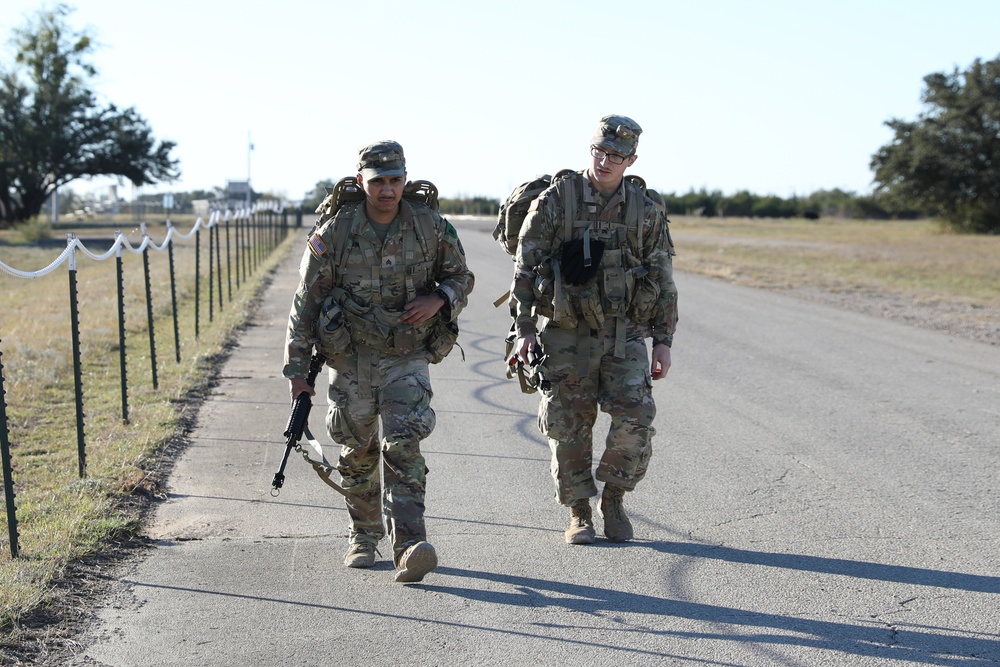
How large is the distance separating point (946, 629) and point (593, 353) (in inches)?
75.8

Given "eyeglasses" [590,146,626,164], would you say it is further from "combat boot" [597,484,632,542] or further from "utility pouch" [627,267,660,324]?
"combat boot" [597,484,632,542]

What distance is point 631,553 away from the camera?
5246mm

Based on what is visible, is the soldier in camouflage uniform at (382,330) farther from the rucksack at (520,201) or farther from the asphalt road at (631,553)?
the rucksack at (520,201)

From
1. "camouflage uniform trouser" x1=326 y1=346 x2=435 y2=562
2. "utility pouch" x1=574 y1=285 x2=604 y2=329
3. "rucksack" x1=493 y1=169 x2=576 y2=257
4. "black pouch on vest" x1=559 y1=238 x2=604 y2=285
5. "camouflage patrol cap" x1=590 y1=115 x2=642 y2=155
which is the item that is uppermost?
"camouflage patrol cap" x1=590 y1=115 x2=642 y2=155

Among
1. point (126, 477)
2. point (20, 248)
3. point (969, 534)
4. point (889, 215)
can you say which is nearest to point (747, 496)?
point (969, 534)

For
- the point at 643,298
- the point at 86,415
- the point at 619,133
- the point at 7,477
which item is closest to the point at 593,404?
the point at 643,298

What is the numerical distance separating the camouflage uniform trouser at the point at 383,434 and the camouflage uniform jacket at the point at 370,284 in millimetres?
99

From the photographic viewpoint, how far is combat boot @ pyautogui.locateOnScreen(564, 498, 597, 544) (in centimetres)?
535

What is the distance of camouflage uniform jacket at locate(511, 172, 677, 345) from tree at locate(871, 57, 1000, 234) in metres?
58.4

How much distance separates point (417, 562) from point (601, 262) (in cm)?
163

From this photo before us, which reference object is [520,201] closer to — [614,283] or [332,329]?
[614,283]

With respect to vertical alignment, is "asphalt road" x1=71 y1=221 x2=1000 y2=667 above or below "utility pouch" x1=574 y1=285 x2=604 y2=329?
below

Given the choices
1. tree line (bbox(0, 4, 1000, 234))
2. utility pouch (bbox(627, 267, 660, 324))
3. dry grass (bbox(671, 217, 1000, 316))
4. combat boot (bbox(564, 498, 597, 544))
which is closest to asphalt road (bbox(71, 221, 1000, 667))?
combat boot (bbox(564, 498, 597, 544))

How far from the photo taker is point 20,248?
40594mm
